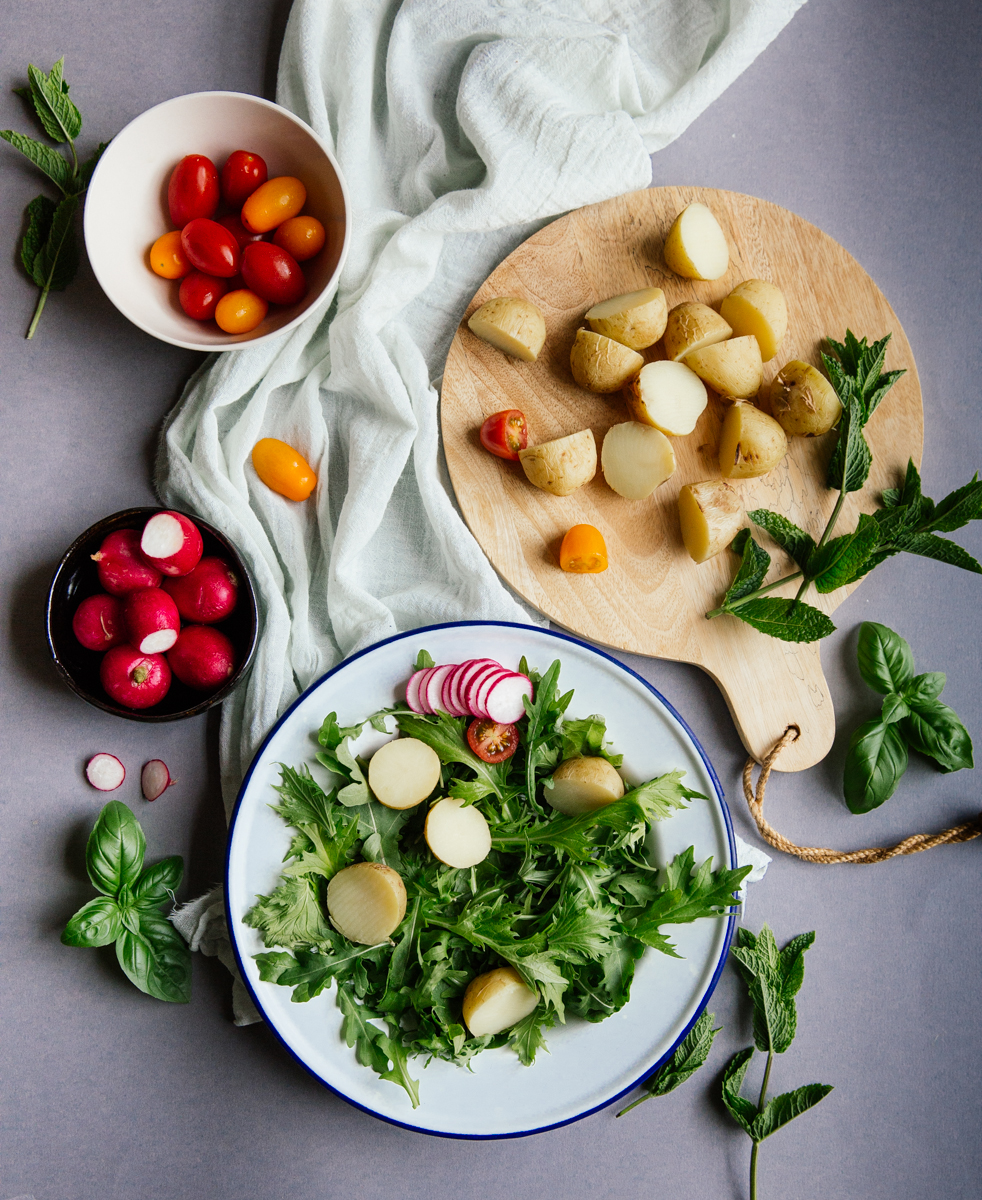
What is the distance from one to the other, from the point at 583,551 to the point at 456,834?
1.76ft

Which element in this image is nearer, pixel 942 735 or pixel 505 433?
pixel 505 433

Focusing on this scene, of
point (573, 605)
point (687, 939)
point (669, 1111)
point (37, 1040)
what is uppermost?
point (573, 605)

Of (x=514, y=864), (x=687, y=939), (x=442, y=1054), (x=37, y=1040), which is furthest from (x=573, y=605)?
(x=37, y=1040)

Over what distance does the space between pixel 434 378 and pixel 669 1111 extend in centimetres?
152

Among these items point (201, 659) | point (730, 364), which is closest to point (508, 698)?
point (201, 659)

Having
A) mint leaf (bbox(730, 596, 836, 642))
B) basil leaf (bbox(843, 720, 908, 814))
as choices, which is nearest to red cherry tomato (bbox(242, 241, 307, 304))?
mint leaf (bbox(730, 596, 836, 642))

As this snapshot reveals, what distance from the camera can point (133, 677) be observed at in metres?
1.35

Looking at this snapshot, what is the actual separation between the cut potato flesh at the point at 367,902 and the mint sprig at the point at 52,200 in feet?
3.70

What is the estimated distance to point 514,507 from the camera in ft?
5.12

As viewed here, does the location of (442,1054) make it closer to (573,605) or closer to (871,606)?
(573,605)

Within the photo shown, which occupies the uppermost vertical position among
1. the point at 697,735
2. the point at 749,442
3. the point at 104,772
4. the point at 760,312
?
the point at 760,312

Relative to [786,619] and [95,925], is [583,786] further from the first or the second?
[95,925]

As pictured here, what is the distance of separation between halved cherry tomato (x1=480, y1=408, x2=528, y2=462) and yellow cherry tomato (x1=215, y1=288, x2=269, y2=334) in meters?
0.45

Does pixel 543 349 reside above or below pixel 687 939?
above
